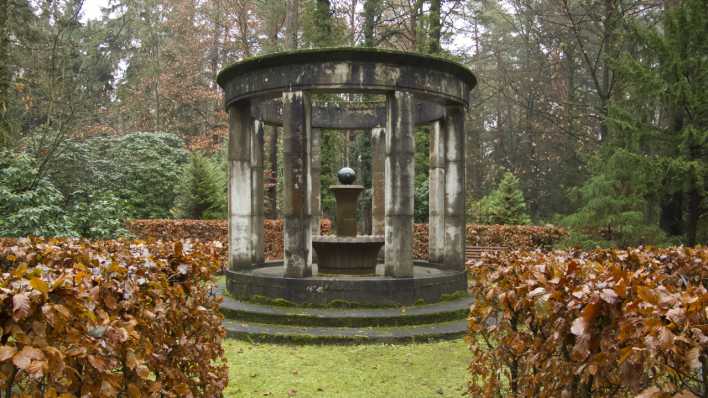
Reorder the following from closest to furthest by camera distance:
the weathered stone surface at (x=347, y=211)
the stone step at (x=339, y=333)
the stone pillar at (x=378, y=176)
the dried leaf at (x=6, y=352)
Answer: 1. the dried leaf at (x=6, y=352)
2. the stone step at (x=339, y=333)
3. the weathered stone surface at (x=347, y=211)
4. the stone pillar at (x=378, y=176)

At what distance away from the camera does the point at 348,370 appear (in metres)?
6.65

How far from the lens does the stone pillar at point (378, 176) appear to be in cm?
1434

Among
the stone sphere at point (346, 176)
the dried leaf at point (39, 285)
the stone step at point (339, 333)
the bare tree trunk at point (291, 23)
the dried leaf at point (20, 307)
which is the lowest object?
the stone step at point (339, 333)

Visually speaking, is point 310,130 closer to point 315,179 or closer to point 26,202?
point 315,179

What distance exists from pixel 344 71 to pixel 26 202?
7215 mm

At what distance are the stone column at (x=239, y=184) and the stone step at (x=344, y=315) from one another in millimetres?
2123

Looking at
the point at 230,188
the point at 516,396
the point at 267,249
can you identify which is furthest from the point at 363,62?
the point at 267,249

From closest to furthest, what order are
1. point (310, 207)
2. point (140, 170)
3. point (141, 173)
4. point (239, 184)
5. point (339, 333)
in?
1. point (339, 333)
2. point (310, 207)
3. point (239, 184)
4. point (140, 170)
5. point (141, 173)

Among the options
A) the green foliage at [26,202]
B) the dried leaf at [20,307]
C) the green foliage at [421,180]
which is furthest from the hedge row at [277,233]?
the dried leaf at [20,307]

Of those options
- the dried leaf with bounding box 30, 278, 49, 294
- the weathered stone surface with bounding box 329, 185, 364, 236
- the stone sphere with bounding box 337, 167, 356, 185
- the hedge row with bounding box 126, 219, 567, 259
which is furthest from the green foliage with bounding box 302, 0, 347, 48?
the dried leaf with bounding box 30, 278, 49, 294

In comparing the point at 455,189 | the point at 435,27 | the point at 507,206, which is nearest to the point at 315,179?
the point at 455,189

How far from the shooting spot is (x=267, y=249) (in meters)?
17.7

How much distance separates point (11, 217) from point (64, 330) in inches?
372

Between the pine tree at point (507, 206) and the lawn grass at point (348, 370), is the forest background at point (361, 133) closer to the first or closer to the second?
the pine tree at point (507, 206)
